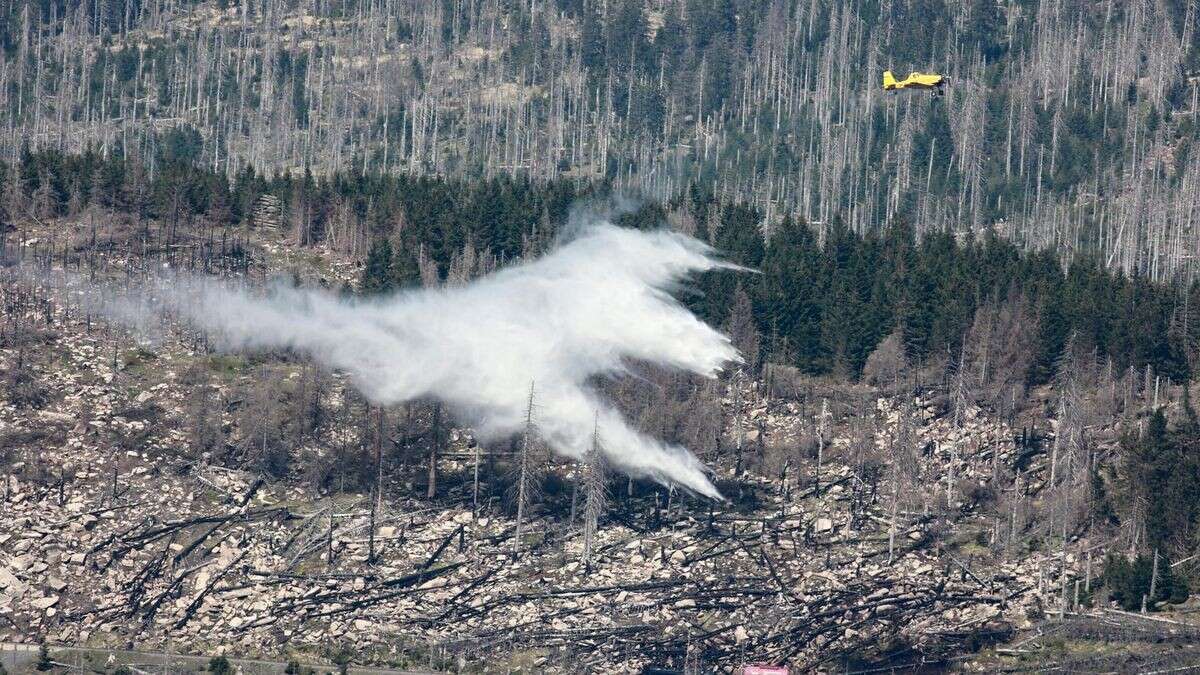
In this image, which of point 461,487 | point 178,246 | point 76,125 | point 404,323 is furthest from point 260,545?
point 76,125

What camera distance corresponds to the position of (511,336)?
10338 centimetres

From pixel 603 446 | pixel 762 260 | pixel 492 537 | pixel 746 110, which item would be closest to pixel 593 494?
pixel 603 446

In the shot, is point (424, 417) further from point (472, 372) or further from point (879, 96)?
point (879, 96)

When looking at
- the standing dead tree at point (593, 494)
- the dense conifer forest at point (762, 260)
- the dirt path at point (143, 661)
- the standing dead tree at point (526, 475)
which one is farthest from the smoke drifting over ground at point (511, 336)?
the dirt path at point (143, 661)

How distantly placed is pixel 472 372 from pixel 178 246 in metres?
27.2

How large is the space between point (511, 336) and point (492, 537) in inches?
522

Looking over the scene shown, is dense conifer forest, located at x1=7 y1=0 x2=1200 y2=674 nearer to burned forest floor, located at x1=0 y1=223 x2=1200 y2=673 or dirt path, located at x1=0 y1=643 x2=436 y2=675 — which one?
burned forest floor, located at x1=0 y1=223 x2=1200 y2=673

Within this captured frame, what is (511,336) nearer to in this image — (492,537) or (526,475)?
(526,475)

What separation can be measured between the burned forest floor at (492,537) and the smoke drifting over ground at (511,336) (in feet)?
4.61

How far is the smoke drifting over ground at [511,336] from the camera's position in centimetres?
9969

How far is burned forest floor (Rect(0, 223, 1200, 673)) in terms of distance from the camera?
84.1 metres

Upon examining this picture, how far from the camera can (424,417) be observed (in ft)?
336

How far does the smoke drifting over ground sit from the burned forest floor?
1405 mm

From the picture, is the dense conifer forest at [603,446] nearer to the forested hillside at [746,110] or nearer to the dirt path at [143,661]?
the dirt path at [143,661]
